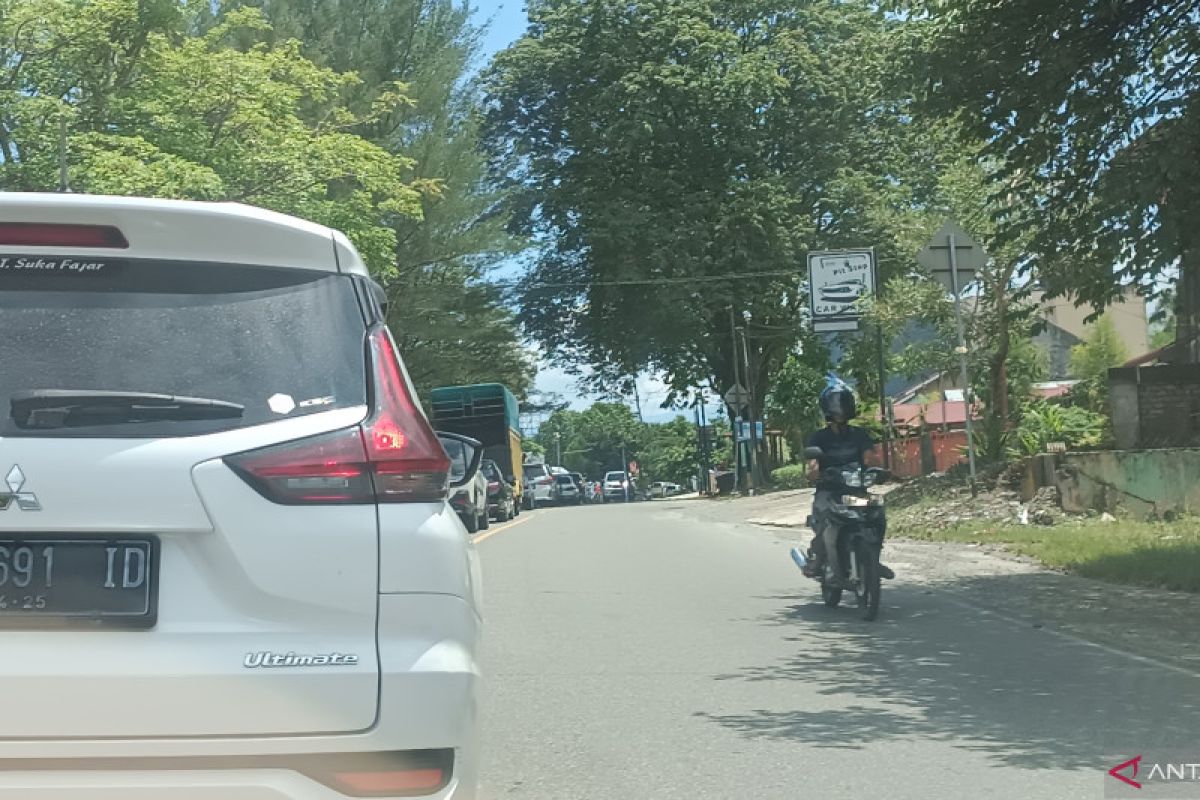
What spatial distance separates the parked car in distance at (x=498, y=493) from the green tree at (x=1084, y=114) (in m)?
17.6

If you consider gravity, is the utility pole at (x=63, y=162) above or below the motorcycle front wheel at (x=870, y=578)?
above

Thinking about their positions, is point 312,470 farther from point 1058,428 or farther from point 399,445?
point 1058,428

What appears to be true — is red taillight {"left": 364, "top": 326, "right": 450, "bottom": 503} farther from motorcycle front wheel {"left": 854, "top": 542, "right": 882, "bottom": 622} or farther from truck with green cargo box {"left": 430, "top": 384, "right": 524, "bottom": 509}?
truck with green cargo box {"left": 430, "top": 384, "right": 524, "bottom": 509}

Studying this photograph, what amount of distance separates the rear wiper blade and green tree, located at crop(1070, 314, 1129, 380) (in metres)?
57.9

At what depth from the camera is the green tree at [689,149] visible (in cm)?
3878

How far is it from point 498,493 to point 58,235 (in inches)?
1049

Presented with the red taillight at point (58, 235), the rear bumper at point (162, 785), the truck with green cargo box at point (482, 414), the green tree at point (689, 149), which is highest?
the green tree at point (689, 149)

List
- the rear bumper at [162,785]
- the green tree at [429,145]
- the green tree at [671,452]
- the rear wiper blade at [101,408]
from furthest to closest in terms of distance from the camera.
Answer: the green tree at [671,452]
the green tree at [429,145]
the rear wiper blade at [101,408]
the rear bumper at [162,785]

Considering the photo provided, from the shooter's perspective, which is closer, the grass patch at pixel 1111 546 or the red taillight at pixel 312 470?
the red taillight at pixel 312 470

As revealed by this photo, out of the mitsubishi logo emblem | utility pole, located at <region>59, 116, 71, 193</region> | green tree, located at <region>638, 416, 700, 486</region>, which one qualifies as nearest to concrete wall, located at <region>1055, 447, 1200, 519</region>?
utility pole, located at <region>59, 116, 71, 193</region>

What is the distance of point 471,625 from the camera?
3.27 metres

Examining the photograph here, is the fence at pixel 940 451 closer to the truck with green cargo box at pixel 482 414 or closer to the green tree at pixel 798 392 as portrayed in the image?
the truck with green cargo box at pixel 482 414

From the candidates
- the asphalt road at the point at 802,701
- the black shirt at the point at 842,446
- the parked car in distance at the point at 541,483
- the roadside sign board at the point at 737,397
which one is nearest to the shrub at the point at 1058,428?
the asphalt road at the point at 802,701

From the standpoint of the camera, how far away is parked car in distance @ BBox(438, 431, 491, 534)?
433cm
